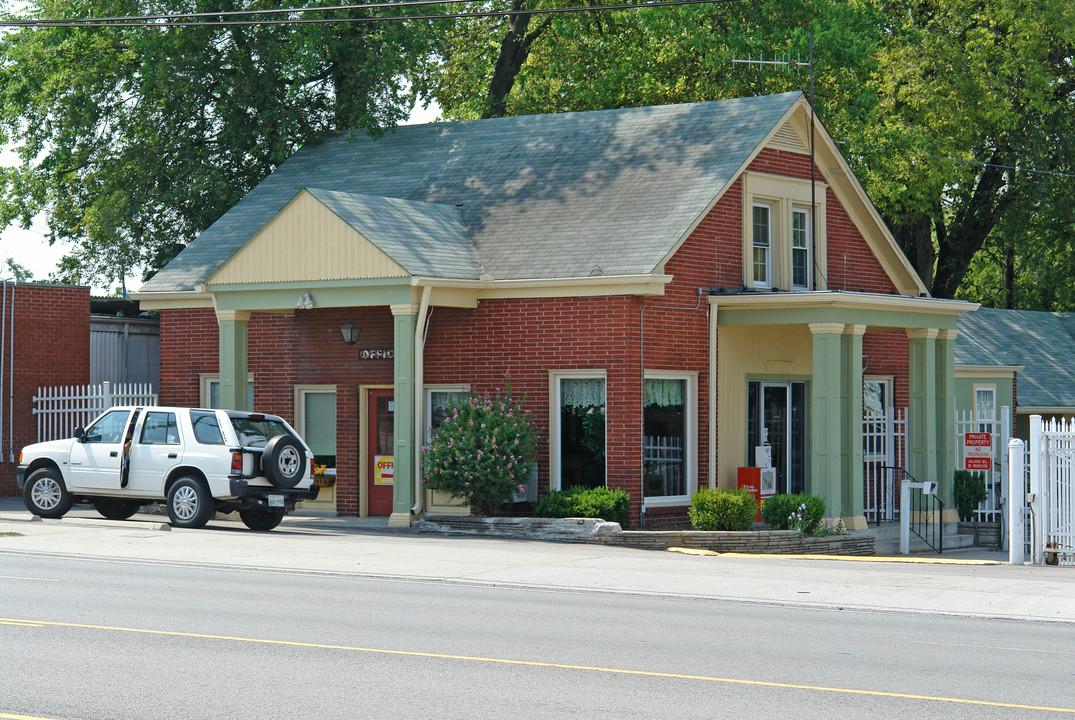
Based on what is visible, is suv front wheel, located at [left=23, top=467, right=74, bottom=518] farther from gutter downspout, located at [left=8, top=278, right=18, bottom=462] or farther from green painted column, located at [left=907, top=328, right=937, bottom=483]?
green painted column, located at [left=907, top=328, right=937, bottom=483]

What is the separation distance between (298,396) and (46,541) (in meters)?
6.38

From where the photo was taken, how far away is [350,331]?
23938mm

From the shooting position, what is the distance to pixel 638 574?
16766mm

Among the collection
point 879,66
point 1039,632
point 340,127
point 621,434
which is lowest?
point 1039,632

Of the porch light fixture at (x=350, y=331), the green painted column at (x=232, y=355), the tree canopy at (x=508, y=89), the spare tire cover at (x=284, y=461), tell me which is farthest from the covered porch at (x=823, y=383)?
the tree canopy at (x=508, y=89)

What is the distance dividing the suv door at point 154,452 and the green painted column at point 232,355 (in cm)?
187

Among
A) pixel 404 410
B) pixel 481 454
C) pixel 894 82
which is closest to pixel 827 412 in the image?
pixel 481 454

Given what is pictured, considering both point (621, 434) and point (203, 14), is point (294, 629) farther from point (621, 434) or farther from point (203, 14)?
point (203, 14)

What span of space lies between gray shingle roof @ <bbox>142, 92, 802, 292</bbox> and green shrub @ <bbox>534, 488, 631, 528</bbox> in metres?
3.29

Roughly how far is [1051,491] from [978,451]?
15.2ft

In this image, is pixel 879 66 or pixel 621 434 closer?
pixel 621 434

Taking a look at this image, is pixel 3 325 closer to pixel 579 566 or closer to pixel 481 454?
pixel 481 454

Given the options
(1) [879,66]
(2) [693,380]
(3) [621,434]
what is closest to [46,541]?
(3) [621,434]

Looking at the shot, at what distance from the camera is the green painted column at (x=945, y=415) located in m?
24.3
